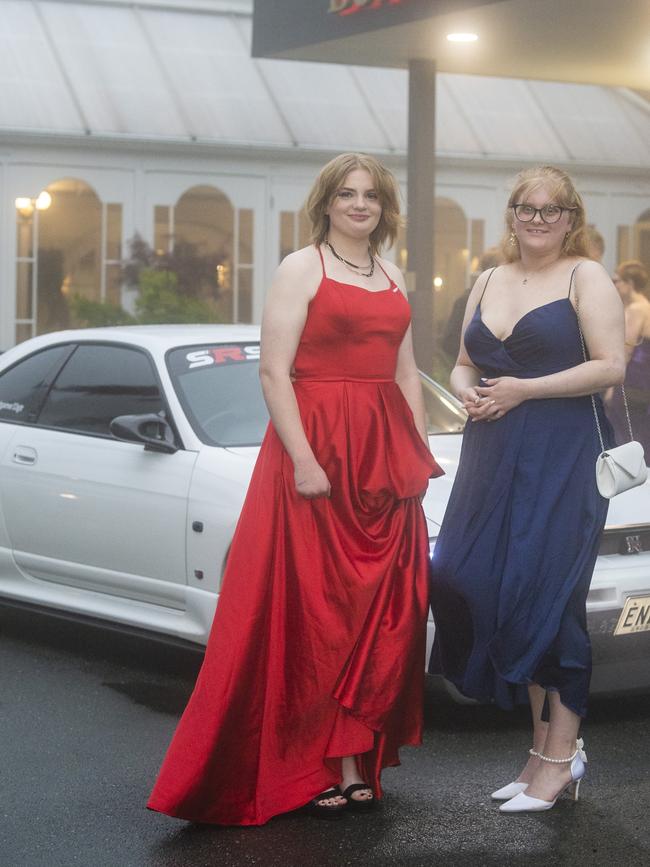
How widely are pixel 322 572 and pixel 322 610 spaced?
11 cm

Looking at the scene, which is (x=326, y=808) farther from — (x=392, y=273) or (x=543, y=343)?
(x=392, y=273)

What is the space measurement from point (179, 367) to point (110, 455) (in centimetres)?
49

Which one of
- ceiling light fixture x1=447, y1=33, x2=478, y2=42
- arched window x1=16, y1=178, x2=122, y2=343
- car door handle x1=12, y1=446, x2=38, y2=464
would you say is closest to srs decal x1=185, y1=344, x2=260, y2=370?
car door handle x1=12, y1=446, x2=38, y2=464

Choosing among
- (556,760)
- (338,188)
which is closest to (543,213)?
(338,188)

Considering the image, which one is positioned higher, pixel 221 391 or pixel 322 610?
pixel 221 391

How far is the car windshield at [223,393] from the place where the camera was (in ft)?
19.8

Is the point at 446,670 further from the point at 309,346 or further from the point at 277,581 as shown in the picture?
the point at 309,346

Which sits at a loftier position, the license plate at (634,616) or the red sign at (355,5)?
the red sign at (355,5)

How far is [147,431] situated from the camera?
238 inches

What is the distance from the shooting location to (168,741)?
512cm

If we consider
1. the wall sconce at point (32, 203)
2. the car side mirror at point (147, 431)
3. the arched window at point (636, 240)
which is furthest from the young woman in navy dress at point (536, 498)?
the arched window at point (636, 240)

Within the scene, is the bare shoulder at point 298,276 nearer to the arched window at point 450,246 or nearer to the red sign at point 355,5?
the red sign at point 355,5

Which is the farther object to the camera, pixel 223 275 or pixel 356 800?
pixel 223 275

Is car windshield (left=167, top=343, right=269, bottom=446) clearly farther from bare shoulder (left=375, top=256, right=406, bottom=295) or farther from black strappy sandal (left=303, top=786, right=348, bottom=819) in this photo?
black strappy sandal (left=303, top=786, right=348, bottom=819)
